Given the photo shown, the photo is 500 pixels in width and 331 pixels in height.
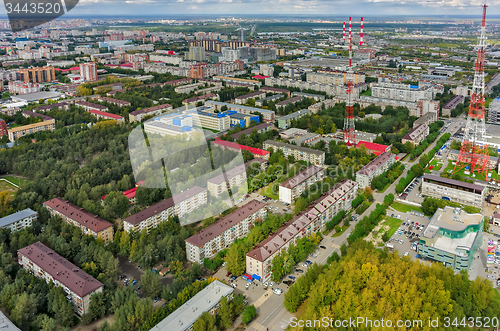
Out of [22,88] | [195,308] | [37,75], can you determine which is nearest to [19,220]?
[195,308]

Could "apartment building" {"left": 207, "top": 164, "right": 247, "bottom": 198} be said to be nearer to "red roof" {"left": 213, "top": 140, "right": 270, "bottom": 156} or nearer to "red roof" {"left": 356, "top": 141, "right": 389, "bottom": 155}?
"red roof" {"left": 213, "top": 140, "right": 270, "bottom": 156}

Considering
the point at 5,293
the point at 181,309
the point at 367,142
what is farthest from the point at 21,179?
the point at 367,142

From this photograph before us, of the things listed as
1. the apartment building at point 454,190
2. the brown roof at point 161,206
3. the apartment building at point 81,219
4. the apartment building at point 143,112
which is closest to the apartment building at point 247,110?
the apartment building at point 143,112

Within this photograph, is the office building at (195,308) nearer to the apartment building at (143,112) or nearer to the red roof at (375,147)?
the red roof at (375,147)

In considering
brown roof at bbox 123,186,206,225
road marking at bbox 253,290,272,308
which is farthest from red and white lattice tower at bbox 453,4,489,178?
brown roof at bbox 123,186,206,225

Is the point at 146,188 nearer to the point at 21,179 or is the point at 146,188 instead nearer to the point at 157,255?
the point at 157,255

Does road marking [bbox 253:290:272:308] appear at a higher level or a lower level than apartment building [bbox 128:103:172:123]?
lower
